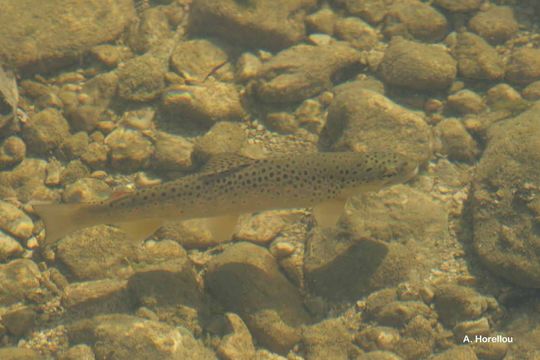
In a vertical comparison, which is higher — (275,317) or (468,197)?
(468,197)

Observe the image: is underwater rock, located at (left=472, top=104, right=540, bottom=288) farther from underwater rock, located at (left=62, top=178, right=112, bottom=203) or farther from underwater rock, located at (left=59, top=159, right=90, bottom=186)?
underwater rock, located at (left=59, top=159, right=90, bottom=186)

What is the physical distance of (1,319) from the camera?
5805 mm

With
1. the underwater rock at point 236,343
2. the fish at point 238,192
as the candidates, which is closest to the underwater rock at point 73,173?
the fish at point 238,192

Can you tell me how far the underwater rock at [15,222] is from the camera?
6461 mm

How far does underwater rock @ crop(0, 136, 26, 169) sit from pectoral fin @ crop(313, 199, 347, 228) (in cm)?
383

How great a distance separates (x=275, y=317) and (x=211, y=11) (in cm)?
478

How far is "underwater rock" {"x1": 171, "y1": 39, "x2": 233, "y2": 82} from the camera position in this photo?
820 centimetres

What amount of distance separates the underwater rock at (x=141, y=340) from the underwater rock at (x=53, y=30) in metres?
4.26

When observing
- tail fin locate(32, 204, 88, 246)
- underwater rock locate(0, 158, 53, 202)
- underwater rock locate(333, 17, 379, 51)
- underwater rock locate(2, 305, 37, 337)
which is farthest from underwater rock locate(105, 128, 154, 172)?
underwater rock locate(333, 17, 379, 51)

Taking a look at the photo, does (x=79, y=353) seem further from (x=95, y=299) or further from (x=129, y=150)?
(x=129, y=150)

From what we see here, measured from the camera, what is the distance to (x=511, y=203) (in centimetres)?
596

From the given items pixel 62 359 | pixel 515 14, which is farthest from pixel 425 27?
pixel 62 359

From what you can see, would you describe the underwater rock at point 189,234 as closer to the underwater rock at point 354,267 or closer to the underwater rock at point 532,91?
the underwater rock at point 354,267

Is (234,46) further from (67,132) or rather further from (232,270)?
(232,270)
